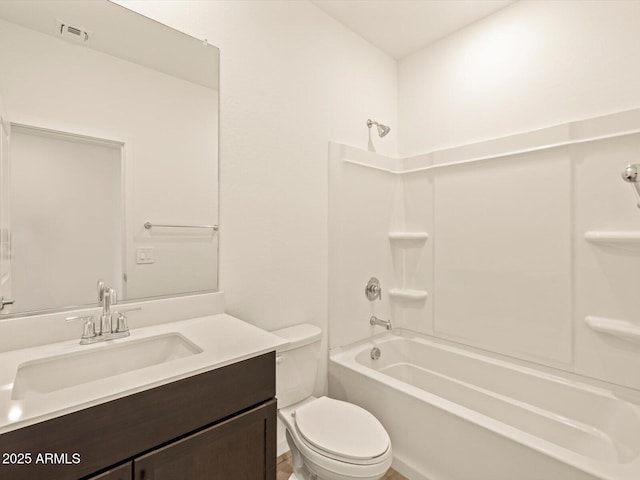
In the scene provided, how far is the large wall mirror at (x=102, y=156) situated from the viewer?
1.15 meters

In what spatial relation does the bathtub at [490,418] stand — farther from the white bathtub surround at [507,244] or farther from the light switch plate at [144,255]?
the light switch plate at [144,255]

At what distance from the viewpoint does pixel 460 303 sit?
2.22 m

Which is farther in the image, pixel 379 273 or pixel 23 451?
pixel 379 273

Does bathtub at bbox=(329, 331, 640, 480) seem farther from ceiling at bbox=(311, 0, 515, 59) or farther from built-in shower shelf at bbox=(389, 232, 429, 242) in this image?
ceiling at bbox=(311, 0, 515, 59)

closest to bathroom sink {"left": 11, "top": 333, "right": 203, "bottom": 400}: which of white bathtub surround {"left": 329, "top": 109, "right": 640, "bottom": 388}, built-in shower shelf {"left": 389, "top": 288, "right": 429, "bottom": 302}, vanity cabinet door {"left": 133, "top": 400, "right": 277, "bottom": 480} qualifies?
vanity cabinet door {"left": 133, "top": 400, "right": 277, "bottom": 480}

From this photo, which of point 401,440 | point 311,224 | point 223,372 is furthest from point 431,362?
point 223,372

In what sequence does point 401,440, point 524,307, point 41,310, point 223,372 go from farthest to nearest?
point 524,307 → point 401,440 → point 41,310 → point 223,372

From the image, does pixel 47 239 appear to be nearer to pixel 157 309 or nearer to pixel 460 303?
pixel 157 309

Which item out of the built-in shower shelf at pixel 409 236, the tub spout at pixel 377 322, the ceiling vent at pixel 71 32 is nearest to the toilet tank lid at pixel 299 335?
the tub spout at pixel 377 322

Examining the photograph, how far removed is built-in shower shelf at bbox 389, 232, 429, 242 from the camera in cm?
241

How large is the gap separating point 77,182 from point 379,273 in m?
1.87

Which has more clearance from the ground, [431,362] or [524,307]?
[524,307]

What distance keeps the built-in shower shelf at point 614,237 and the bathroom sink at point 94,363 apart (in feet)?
6.40

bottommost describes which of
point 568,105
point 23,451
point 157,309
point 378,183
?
point 23,451
